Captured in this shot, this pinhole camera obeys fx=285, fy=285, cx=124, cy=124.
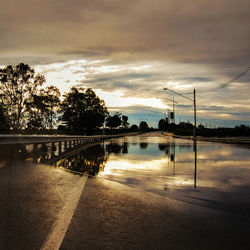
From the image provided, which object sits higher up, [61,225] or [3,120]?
[3,120]

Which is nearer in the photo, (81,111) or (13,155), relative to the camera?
(13,155)

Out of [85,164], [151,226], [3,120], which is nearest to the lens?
[151,226]

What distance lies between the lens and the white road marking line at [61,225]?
4090 mm

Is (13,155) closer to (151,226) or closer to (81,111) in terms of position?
(151,226)

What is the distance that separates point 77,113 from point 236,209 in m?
99.0

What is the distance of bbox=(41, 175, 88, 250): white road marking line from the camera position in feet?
13.4

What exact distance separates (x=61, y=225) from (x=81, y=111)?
100 m

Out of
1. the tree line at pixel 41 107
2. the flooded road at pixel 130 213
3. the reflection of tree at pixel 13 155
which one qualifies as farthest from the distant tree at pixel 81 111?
the flooded road at pixel 130 213

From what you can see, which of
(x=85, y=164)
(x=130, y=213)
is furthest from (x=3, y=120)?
(x=130, y=213)

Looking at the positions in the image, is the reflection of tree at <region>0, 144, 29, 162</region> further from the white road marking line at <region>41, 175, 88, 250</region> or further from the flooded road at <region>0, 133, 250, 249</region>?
the white road marking line at <region>41, 175, 88, 250</region>

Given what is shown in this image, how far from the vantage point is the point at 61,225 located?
4.92 metres

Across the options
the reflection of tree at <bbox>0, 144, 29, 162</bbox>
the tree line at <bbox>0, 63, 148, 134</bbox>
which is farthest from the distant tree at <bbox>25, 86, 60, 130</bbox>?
the reflection of tree at <bbox>0, 144, 29, 162</bbox>

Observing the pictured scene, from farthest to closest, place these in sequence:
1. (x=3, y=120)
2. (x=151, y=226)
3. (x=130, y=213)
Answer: (x=3, y=120), (x=130, y=213), (x=151, y=226)

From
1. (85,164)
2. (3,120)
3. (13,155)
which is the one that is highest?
(3,120)
